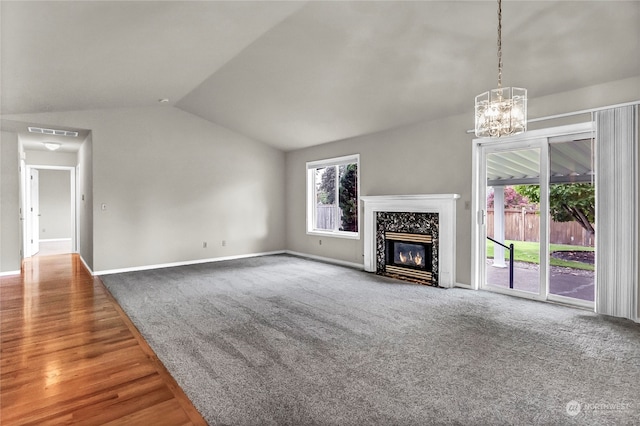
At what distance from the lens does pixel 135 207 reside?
20.8 ft

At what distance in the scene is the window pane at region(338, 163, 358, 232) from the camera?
7.02 meters

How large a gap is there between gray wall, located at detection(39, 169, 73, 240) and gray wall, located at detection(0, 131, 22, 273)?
5834mm

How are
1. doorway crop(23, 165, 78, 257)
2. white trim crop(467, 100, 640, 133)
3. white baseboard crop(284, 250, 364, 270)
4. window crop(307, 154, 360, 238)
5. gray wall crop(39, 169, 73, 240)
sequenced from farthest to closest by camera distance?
1. gray wall crop(39, 169, 73, 240)
2. doorway crop(23, 165, 78, 257)
3. window crop(307, 154, 360, 238)
4. white baseboard crop(284, 250, 364, 270)
5. white trim crop(467, 100, 640, 133)

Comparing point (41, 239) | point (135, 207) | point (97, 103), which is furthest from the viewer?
point (41, 239)

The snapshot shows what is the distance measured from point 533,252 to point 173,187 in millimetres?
6357

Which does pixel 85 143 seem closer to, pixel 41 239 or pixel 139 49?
pixel 139 49

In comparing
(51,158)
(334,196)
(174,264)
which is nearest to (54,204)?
(51,158)

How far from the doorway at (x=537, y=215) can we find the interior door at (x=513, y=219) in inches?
0.4

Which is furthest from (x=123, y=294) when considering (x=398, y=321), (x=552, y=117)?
(x=552, y=117)

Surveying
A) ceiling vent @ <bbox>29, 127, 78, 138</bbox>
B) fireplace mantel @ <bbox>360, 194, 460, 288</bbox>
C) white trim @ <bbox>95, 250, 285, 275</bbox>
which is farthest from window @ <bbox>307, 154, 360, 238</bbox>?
ceiling vent @ <bbox>29, 127, 78, 138</bbox>

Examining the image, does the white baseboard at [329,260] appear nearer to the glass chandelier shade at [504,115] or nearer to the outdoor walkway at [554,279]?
the outdoor walkway at [554,279]

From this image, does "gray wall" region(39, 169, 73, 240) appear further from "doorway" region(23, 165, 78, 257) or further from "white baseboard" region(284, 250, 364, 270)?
"white baseboard" region(284, 250, 364, 270)

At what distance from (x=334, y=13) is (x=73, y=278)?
5.82m

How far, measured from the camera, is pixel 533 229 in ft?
14.5
